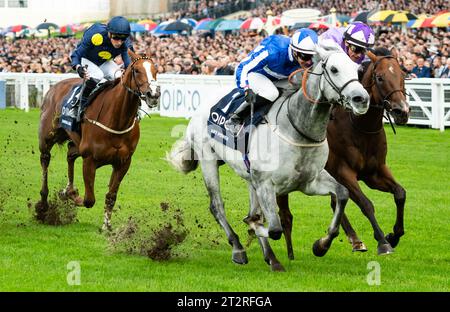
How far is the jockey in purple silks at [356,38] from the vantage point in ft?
26.6

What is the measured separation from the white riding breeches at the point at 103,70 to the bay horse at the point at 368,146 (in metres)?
3.14

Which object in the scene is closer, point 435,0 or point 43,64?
point 43,64

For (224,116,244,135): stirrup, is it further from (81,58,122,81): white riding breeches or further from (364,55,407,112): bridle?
(81,58,122,81): white riding breeches

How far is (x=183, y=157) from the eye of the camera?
9.09m

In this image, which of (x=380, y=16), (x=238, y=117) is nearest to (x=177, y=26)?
(x=380, y=16)

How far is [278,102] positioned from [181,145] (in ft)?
5.42

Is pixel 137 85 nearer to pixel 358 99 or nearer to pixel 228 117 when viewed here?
pixel 228 117

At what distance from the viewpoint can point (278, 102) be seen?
773cm

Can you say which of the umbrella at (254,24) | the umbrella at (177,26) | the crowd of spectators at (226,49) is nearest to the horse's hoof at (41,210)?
the crowd of spectators at (226,49)

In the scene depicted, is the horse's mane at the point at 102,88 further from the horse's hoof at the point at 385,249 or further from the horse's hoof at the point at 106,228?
the horse's hoof at the point at 385,249

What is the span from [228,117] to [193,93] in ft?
49.0

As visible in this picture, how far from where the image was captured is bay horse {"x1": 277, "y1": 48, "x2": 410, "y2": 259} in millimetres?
8133
